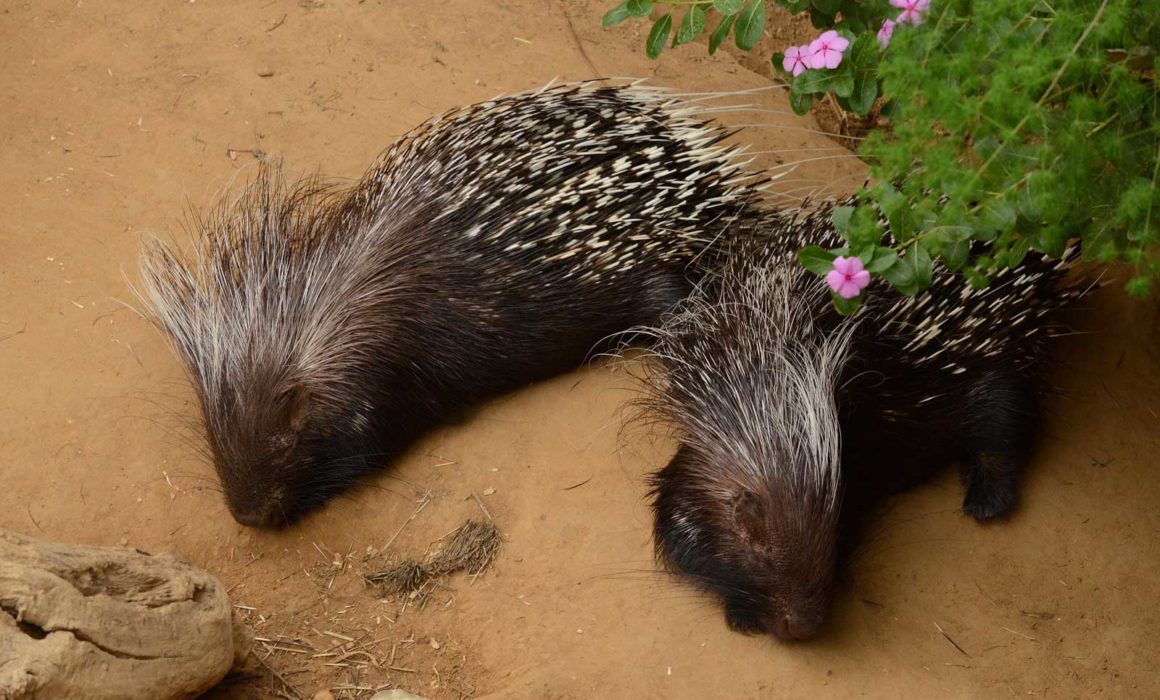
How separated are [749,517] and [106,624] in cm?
145

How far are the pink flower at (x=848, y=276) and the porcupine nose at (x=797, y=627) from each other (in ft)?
2.82

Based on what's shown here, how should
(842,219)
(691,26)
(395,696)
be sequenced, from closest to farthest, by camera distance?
(842,219)
(395,696)
(691,26)

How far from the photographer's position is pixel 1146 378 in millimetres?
3260

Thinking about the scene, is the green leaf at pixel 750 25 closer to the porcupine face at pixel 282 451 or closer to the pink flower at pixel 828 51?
the pink flower at pixel 828 51

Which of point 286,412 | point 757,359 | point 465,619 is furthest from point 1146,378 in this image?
point 286,412

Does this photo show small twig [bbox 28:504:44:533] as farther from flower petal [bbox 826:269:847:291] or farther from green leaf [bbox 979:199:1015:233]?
green leaf [bbox 979:199:1015:233]

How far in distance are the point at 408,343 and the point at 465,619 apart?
83cm

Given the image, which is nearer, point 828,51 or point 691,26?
point 828,51

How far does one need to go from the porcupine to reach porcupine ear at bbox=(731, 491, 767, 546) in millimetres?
699

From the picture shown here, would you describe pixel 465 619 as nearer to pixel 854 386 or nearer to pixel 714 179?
pixel 854 386

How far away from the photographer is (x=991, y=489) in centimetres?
299

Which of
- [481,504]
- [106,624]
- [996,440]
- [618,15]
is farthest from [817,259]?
[106,624]

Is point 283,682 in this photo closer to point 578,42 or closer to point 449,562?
point 449,562

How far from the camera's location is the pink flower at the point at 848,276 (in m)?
2.09
